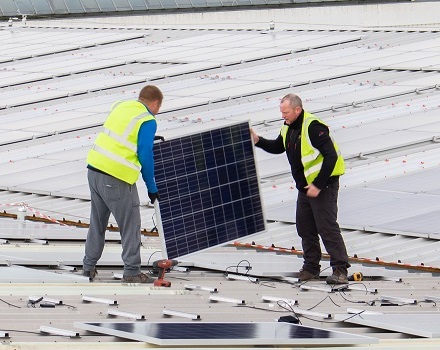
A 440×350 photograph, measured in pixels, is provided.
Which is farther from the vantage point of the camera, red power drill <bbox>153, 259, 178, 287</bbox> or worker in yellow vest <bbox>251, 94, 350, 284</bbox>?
worker in yellow vest <bbox>251, 94, 350, 284</bbox>

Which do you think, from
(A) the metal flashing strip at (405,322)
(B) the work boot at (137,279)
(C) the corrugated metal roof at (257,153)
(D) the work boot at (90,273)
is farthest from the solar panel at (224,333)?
(D) the work boot at (90,273)

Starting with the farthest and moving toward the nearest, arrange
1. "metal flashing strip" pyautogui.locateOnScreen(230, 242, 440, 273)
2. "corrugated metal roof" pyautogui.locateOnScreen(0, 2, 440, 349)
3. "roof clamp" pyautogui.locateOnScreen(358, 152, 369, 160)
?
"roof clamp" pyautogui.locateOnScreen(358, 152, 369, 160)
"metal flashing strip" pyautogui.locateOnScreen(230, 242, 440, 273)
"corrugated metal roof" pyautogui.locateOnScreen(0, 2, 440, 349)

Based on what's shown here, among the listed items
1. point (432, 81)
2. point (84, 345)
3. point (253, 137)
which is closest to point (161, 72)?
point (432, 81)

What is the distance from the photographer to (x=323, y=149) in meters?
13.6

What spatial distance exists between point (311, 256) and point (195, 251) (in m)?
1.14

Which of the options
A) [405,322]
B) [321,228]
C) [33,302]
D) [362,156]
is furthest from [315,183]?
[362,156]

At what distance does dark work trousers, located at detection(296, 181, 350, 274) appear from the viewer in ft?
44.7

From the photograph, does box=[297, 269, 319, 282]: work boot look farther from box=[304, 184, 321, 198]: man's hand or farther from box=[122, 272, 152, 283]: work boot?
box=[122, 272, 152, 283]: work boot

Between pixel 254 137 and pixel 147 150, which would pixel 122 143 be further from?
pixel 254 137

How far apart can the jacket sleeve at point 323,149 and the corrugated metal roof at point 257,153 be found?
998mm

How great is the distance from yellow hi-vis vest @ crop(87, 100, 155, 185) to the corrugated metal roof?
41.5 inches

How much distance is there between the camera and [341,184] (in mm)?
18312

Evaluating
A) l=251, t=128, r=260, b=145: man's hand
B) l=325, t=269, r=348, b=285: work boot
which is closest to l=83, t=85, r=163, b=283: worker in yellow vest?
l=251, t=128, r=260, b=145: man's hand

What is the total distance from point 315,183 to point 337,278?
913mm
